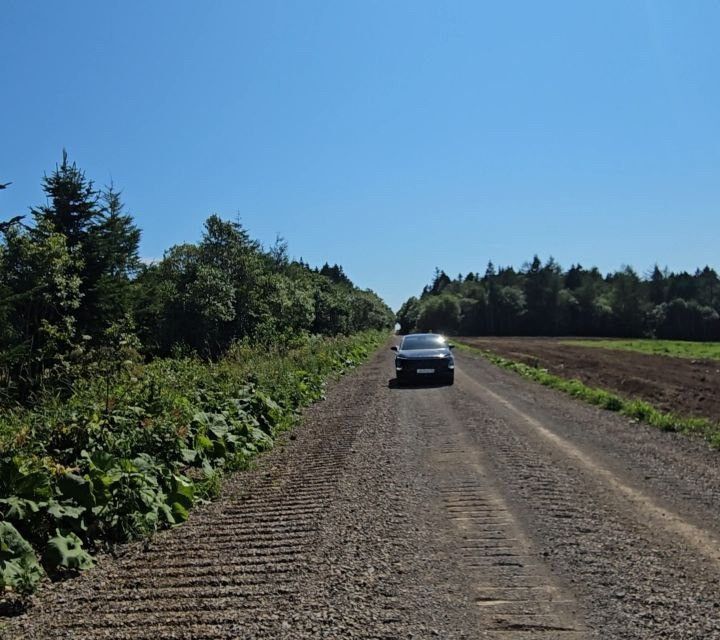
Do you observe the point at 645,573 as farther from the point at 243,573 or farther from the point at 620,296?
the point at 620,296

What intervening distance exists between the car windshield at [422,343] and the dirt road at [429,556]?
10514 millimetres

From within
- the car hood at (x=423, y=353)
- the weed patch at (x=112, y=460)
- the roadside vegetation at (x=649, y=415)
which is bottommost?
the roadside vegetation at (x=649, y=415)

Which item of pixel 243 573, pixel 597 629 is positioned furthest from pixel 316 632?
pixel 597 629

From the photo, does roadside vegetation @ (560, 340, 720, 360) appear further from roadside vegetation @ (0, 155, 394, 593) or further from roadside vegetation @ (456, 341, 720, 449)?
roadside vegetation @ (0, 155, 394, 593)

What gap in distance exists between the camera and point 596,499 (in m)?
6.00

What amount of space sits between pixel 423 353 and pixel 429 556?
550 inches

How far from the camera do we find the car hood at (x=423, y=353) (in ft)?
58.8

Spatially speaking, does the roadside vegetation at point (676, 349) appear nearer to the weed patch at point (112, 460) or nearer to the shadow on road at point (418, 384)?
the shadow on road at point (418, 384)

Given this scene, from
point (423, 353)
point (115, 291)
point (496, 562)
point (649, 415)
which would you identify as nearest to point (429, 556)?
point (496, 562)

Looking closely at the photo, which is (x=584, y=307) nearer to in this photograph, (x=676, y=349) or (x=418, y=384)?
(x=676, y=349)

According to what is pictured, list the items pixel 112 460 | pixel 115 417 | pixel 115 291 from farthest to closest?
pixel 115 291 < pixel 115 417 < pixel 112 460

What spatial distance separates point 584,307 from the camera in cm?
10431

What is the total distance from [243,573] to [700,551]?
368 centimetres

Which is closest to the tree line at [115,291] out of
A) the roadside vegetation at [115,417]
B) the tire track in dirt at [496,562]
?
the roadside vegetation at [115,417]
